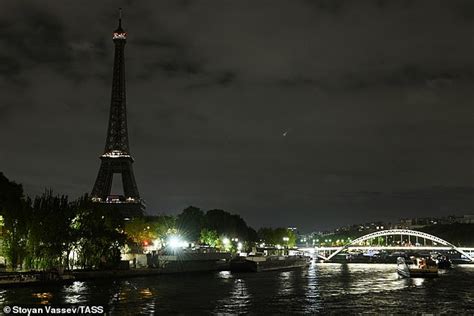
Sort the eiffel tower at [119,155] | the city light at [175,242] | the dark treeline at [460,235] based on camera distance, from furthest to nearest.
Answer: the dark treeline at [460,235]
the eiffel tower at [119,155]
the city light at [175,242]

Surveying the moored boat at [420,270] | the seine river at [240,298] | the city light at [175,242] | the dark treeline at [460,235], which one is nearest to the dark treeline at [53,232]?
the seine river at [240,298]

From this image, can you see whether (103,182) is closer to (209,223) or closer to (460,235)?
(209,223)

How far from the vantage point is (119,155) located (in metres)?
115

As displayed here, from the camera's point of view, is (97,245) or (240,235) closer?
(97,245)

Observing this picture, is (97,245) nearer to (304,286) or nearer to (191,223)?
(304,286)

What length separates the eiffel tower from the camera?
371 feet

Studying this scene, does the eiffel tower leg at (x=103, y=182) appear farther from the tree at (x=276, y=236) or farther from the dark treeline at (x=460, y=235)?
the dark treeline at (x=460, y=235)

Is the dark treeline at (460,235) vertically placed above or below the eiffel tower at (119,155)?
below

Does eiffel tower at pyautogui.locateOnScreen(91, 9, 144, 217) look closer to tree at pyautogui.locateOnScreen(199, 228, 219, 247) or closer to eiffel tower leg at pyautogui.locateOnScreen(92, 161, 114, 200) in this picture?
eiffel tower leg at pyautogui.locateOnScreen(92, 161, 114, 200)

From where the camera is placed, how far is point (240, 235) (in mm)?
125062

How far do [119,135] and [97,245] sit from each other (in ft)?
201

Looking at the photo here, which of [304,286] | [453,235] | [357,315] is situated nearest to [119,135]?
[304,286]

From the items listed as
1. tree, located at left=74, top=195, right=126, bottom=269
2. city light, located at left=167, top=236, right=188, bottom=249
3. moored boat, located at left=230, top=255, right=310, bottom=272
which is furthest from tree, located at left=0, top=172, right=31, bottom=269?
moored boat, located at left=230, top=255, right=310, bottom=272

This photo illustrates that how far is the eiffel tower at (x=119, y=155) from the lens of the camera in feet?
371
